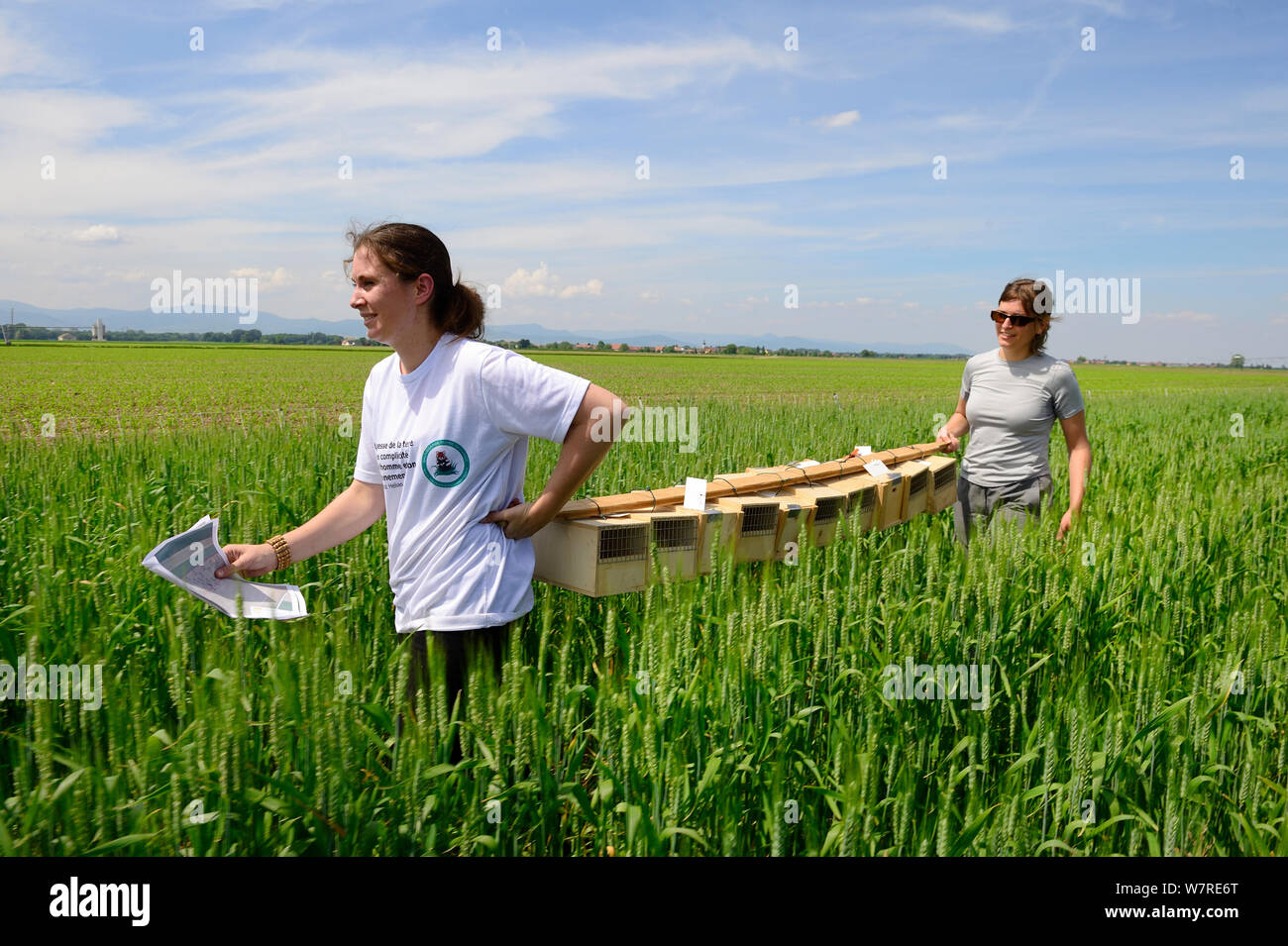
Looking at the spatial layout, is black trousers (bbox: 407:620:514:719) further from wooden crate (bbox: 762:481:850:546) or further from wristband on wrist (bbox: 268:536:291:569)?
wooden crate (bbox: 762:481:850:546)

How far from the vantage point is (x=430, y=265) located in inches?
91.1

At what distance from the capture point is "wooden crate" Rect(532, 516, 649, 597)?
2.67m

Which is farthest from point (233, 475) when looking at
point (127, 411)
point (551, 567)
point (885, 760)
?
point (127, 411)

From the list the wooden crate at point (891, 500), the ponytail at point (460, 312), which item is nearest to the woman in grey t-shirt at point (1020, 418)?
the wooden crate at point (891, 500)

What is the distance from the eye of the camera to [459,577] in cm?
227

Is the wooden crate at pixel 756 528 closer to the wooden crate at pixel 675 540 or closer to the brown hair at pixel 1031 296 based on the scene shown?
the wooden crate at pixel 675 540

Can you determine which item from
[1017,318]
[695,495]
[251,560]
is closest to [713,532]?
[695,495]

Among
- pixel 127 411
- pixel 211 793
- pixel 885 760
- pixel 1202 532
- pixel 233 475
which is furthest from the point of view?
pixel 127 411

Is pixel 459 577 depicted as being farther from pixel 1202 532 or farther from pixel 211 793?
pixel 1202 532

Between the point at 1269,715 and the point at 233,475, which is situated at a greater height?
the point at 233,475

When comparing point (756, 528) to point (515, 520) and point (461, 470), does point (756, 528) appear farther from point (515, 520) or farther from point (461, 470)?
point (461, 470)

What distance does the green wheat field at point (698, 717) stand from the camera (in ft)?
5.44

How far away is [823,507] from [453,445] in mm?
1926

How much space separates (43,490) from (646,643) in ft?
15.6
